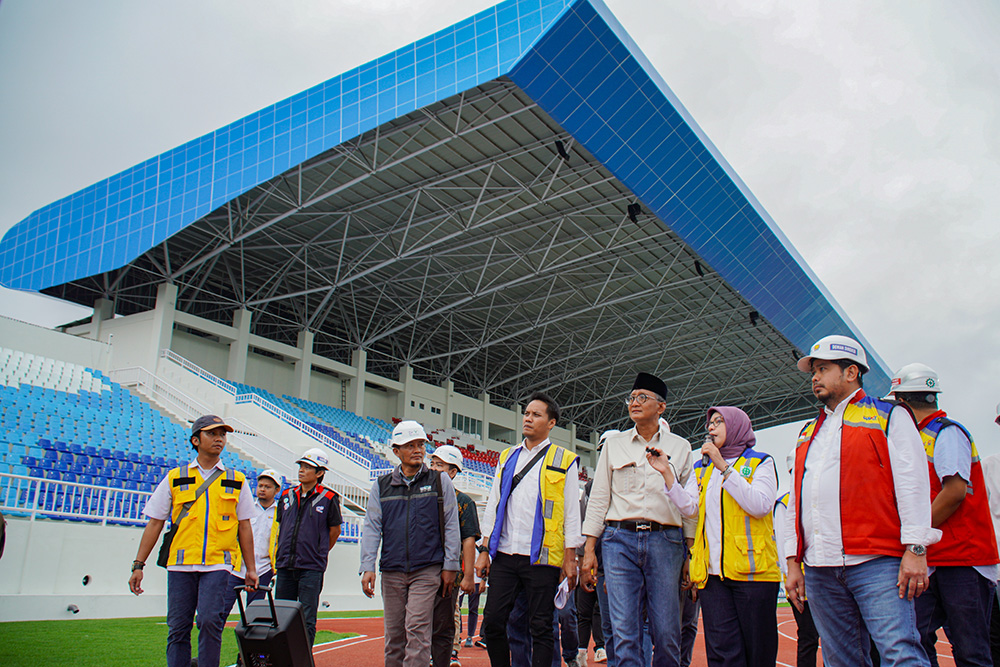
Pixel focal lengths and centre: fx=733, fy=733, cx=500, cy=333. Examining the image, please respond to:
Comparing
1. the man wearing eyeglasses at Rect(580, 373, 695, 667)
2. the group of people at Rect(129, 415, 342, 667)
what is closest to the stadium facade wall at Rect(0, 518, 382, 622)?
the group of people at Rect(129, 415, 342, 667)

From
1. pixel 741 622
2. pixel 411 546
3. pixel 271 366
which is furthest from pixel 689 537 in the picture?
pixel 271 366

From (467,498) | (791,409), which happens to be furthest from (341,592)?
(791,409)

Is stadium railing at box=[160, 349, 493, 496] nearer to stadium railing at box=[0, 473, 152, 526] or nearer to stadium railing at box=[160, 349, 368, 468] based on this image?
stadium railing at box=[160, 349, 368, 468]

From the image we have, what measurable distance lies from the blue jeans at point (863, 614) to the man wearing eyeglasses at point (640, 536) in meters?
1.05

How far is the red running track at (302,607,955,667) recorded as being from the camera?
7.65 meters

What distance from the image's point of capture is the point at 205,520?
532 cm

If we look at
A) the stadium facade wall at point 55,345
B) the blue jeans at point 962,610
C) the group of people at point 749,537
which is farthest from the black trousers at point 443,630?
the stadium facade wall at point 55,345

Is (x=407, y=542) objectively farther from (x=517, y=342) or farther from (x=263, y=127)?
(x=517, y=342)

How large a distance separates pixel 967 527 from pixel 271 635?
4.09m

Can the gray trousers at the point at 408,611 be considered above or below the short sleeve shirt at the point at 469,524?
below

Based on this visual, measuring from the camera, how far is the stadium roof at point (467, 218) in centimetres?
2000

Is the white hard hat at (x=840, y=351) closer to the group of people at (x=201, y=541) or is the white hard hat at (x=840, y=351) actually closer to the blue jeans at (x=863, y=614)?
the blue jeans at (x=863, y=614)

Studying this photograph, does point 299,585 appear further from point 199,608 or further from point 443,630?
point 443,630

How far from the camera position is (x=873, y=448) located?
3713 mm
